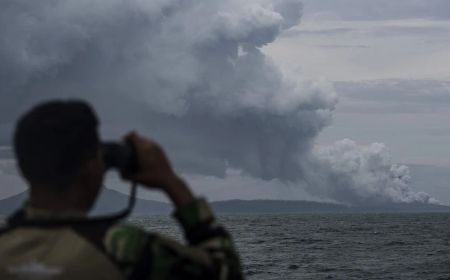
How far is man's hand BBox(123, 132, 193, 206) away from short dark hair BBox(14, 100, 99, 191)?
0.51ft

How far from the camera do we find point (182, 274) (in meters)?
3.39

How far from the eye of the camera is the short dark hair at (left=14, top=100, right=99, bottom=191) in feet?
11.0

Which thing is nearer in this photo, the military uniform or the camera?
the military uniform

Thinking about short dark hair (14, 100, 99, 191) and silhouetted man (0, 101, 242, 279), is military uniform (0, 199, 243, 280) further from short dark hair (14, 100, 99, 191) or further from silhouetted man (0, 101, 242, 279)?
short dark hair (14, 100, 99, 191)

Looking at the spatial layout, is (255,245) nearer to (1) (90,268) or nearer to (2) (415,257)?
(2) (415,257)

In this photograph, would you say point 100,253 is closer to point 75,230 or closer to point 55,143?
point 75,230

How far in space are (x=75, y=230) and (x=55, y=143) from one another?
0.98ft

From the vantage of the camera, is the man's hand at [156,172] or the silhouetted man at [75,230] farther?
the man's hand at [156,172]

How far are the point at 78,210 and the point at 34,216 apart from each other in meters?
0.15

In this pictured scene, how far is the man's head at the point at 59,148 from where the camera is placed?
3355 mm

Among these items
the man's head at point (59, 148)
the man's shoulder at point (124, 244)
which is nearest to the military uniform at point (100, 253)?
the man's shoulder at point (124, 244)

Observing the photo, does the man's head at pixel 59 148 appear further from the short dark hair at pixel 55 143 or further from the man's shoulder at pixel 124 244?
the man's shoulder at pixel 124 244

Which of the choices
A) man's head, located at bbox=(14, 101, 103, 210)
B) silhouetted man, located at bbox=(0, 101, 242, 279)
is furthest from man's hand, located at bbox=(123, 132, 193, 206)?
man's head, located at bbox=(14, 101, 103, 210)

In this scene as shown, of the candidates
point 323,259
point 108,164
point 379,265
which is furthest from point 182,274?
point 323,259
